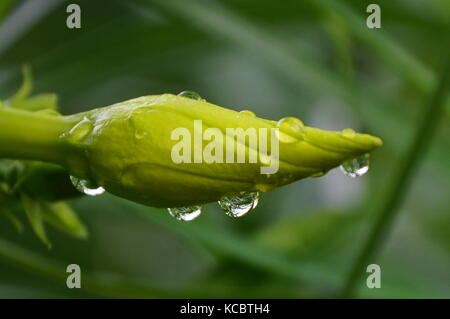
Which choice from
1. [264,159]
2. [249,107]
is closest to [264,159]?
[264,159]

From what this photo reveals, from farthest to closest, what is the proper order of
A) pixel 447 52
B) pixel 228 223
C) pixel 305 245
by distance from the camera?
pixel 228 223 → pixel 305 245 → pixel 447 52

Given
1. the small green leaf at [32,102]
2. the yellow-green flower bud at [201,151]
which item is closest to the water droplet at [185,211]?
the yellow-green flower bud at [201,151]

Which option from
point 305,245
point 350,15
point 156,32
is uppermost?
point 156,32

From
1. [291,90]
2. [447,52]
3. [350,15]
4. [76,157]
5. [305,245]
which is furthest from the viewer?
[291,90]

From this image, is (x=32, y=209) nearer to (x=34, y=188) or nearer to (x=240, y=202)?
(x=34, y=188)

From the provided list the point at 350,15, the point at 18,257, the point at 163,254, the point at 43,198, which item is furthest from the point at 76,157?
the point at 163,254

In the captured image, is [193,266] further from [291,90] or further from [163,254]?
[291,90]

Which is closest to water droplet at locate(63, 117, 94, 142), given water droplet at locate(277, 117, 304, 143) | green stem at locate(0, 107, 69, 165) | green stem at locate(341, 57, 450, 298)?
green stem at locate(0, 107, 69, 165)
